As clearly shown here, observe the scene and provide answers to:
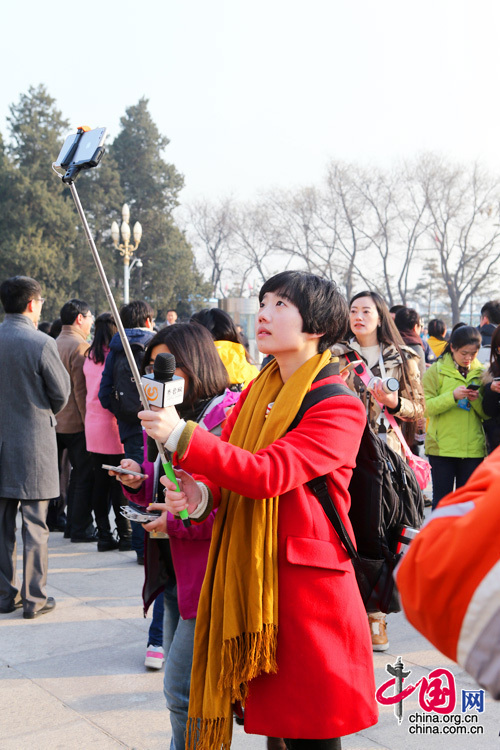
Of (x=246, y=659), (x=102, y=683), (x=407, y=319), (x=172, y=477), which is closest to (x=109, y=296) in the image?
(x=172, y=477)

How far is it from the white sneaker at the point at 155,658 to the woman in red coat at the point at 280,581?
170 centimetres

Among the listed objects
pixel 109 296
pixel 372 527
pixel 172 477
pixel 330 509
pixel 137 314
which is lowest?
pixel 372 527

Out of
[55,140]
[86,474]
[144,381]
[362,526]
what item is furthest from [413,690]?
[55,140]

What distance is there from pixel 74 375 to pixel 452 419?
3.34 metres

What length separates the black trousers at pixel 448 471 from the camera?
5484mm

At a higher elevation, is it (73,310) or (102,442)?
(73,310)

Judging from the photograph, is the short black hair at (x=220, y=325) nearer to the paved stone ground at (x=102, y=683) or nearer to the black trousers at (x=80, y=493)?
the paved stone ground at (x=102, y=683)

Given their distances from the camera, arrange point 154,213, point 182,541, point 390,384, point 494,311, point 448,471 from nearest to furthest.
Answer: point 182,541
point 390,384
point 448,471
point 494,311
point 154,213

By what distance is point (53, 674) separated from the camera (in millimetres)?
3818

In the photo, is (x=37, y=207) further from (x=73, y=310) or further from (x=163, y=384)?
(x=163, y=384)

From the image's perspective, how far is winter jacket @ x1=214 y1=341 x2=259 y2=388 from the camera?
517 cm

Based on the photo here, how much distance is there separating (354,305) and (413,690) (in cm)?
212

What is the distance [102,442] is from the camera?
627 cm

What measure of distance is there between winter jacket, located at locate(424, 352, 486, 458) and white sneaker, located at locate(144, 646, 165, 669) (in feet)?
8.61
